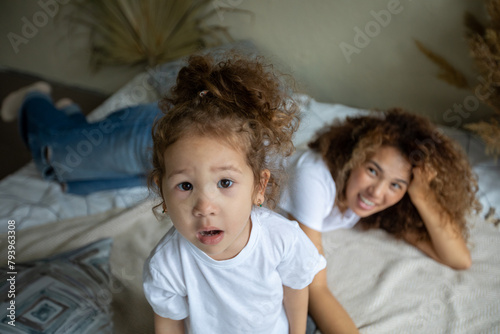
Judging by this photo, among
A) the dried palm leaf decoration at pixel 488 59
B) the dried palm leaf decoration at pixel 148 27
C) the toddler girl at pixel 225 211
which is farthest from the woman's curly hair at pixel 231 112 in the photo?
the dried palm leaf decoration at pixel 148 27

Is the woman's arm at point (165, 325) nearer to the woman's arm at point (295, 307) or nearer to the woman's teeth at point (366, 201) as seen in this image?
the woman's arm at point (295, 307)

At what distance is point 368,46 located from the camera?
5.78ft

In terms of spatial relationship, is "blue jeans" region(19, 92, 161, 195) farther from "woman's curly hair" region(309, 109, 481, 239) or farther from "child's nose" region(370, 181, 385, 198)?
"child's nose" region(370, 181, 385, 198)

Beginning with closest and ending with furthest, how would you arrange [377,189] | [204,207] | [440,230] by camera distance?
[204,207], [377,189], [440,230]

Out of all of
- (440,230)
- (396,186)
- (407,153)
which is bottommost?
(440,230)

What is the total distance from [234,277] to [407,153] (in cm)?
66

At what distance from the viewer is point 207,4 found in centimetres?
227

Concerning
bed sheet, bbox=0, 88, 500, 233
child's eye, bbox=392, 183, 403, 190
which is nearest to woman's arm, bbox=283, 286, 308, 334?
child's eye, bbox=392, 183, 403, 190

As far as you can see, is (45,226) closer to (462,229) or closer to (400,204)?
(400,204)

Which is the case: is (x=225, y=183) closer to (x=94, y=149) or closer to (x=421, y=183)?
(x=421, y=183)

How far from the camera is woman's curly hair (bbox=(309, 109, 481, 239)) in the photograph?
115 cm

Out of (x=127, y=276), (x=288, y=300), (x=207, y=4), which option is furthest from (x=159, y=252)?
(x=207, y=4)

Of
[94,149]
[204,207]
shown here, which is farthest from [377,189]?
[94,149]

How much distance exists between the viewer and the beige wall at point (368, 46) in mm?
1581
